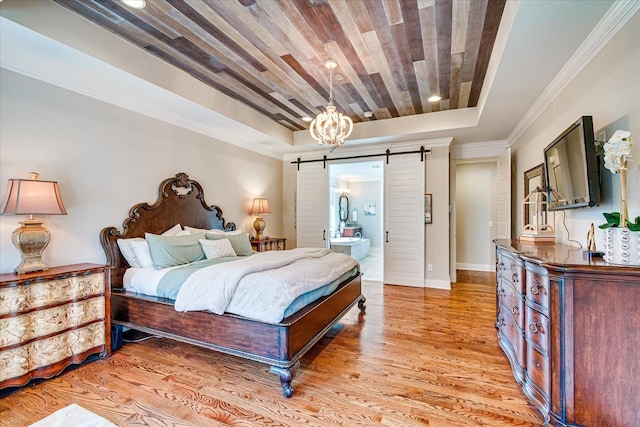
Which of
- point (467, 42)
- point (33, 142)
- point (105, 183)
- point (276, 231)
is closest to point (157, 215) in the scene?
point (105, 183)

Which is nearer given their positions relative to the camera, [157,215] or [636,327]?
[636,327]

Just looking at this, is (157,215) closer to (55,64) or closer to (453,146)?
(55,64)

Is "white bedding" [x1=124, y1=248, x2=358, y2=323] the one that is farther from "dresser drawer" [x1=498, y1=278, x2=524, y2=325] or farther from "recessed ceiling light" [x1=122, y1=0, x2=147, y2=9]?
"recessed ceiling light" [x1=122, y1=0, x2=147, y2=9]

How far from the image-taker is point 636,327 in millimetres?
1478

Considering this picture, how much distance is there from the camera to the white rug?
1735 millimetres

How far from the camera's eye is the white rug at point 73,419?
1735 mm

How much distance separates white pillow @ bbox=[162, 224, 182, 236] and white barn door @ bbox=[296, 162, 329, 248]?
2653mm

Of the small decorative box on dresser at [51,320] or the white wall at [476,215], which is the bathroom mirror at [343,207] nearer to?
the white wall at [476,215]

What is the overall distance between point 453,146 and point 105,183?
5483 mm

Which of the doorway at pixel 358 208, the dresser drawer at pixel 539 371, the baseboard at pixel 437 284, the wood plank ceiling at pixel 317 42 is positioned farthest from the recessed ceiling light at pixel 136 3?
the doorway at pixel 358 208

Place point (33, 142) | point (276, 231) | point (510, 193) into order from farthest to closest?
point (276, 231) → point (510, 193) → point (33, 142)

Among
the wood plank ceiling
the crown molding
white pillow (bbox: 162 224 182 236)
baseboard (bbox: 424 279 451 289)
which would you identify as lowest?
baseboard (bbox: 424 279 451 289)

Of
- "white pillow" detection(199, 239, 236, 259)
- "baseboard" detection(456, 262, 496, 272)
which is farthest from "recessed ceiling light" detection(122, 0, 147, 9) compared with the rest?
"baseboard" detection(456, 262, 496, 272)

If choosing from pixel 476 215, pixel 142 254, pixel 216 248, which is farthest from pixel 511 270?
pixel 476 215
